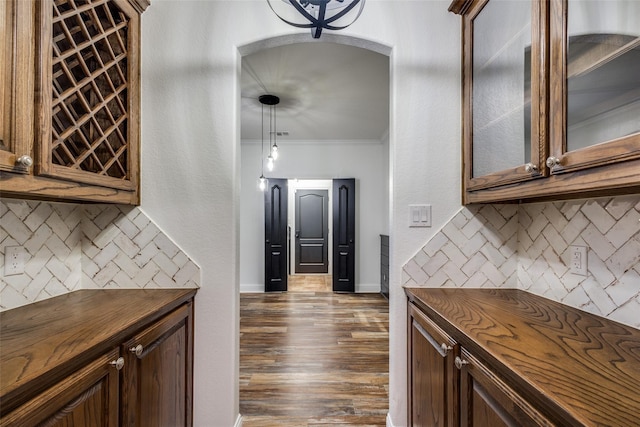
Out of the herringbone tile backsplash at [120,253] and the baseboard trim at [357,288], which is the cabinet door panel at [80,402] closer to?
the herringbone tile backsplash at [120,253]

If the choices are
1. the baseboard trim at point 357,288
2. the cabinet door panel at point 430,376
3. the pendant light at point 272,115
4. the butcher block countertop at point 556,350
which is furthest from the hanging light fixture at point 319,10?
the baseboard trim at point 357,288

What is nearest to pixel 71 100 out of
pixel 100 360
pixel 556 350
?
pixel 100 360

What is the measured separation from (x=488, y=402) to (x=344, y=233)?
4641 mm

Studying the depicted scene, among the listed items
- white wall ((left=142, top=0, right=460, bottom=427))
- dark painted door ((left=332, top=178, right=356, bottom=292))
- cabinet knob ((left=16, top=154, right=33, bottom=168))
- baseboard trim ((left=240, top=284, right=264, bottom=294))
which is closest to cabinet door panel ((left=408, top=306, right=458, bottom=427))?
white wall ((left=142, top=0, right=460, bottom=427))

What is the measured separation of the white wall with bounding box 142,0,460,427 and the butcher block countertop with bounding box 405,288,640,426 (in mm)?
554

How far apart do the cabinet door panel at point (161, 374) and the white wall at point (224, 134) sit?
0.13 metres

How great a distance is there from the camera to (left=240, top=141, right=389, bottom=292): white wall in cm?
564

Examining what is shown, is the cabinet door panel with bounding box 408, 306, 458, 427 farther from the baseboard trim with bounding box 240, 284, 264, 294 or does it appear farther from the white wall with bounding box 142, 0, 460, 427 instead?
the baseboard trim with bounding box 240, 284, 264, 294

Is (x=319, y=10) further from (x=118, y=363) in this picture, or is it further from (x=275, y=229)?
(x=275, y=229)

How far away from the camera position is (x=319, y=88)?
3.40 metres

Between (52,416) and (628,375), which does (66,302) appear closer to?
(52,416)

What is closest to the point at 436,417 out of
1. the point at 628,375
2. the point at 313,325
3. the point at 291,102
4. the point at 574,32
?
the point at 628,375

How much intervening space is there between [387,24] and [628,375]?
182cm

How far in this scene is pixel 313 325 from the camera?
380 centimetres
